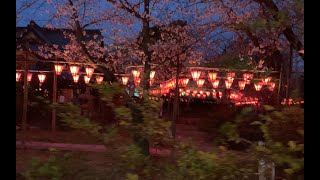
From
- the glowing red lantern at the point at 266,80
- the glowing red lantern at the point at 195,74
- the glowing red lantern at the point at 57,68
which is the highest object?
the glowing red lantern at the point at 57,68

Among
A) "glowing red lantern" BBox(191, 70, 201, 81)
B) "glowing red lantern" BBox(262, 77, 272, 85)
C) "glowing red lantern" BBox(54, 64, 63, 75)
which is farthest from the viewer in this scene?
"glowing red lantern" BBox(191, 70, 201, 81)

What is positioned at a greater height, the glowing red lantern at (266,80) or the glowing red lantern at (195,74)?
the glowing red lantern at (195,74)

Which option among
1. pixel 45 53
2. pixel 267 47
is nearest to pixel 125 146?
pixel 267 47

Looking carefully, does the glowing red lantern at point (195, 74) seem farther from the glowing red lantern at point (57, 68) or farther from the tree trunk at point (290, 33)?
the tree trunk at point (290, 33)

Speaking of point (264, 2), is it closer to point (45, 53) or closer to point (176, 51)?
point (176, 51)

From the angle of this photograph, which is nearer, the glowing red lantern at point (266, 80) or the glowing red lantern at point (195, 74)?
the glowing red lantern at point (266, 80)

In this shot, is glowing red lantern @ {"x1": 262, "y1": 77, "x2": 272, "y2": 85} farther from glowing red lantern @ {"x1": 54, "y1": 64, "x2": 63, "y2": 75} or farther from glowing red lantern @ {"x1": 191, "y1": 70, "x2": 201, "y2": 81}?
glowing red lantern @ {"x1": 54, "y1": 64, "x2": 63, "y2": 75}

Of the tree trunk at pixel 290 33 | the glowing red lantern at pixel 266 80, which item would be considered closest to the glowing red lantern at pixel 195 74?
the tree trunk at pixel 290 33

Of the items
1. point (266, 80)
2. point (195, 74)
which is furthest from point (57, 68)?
point (266, 80)

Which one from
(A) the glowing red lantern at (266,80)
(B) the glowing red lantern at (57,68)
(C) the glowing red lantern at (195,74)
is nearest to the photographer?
(A) the glowing red lantern at (266,80)

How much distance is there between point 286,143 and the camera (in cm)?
232

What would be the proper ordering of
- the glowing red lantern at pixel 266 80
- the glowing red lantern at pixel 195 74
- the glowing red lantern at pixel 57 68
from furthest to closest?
1. the glowing red lantern at pixel 195 74
2. the glowing red lantern at pixel 57 68
3. the glowing red lantern at pixel 266 80

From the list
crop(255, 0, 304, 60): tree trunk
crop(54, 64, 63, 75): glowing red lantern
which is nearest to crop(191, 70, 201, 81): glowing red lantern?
crop(54, 64, 63, 75): glowing red lantern

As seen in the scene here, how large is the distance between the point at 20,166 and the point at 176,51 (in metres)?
8.47
